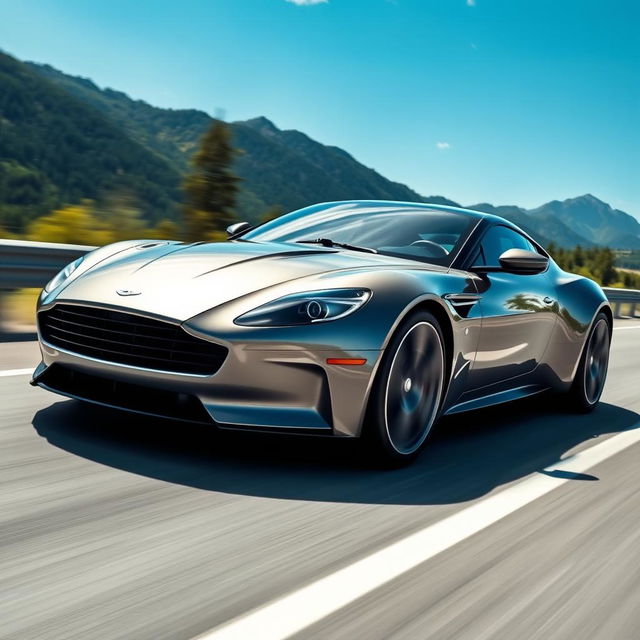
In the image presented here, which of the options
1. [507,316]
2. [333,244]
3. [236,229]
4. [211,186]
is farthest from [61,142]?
[507,316]

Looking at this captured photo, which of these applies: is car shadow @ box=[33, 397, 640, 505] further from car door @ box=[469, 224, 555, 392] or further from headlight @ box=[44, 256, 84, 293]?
headlight @ box=[44, 256, 84, 293]

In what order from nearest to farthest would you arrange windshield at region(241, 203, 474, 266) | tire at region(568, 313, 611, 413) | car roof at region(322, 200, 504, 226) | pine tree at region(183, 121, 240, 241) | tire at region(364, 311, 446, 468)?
tire at region(364, 311, 446, 468)
windshield at region(241, 203, 474, 266)
car roof at region(322, 200, 504, 226)
tire at region(568, 313, 611, 413)
pine tree at region(183, 121, 240, 241)

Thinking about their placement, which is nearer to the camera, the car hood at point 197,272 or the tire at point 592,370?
the car hood at point 197,272

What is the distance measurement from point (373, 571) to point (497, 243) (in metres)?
2.75

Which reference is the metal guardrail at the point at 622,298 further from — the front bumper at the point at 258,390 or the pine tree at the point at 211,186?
the front bumper at the point at 258,390

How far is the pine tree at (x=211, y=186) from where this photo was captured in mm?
14320

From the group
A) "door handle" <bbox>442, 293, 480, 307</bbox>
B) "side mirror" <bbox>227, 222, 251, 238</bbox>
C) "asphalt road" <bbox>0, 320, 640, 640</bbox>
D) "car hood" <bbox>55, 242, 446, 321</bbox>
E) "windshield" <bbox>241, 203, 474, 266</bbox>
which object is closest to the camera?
"asphalt road" <bbox>0, 320, 640, 640</bbox>

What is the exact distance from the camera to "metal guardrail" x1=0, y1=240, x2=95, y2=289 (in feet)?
22.4

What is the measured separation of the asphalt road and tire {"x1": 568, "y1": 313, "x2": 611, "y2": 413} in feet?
3.78

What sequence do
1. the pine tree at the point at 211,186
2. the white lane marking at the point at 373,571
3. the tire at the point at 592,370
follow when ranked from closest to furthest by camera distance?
the white lane marking at the point at 373,571 → the tire at the point at 592,370 → the pine tree at the point at 211,186

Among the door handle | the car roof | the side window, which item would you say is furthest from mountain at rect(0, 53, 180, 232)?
the door handle

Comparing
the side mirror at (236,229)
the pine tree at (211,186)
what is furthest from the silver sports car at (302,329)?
the pine tree at (211,186)

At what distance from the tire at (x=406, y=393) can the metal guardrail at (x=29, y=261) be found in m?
4.16

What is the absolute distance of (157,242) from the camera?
4391 millimetres
